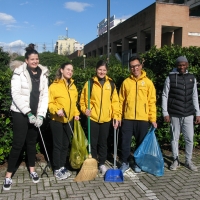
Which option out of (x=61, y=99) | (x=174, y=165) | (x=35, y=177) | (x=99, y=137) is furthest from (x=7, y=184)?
(x=174, y=165)

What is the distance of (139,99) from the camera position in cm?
435

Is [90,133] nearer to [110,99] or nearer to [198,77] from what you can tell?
[110,99]

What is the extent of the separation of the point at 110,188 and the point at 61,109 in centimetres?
142

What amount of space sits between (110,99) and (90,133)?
67cm

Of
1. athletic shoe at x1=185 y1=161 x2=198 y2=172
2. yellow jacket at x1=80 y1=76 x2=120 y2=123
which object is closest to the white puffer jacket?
yellow jacket at x1=80 y1=76 x2=120 y2=123

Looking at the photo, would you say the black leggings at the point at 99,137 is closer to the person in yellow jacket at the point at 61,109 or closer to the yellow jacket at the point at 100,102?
the yellow jacket at the point at 100,102

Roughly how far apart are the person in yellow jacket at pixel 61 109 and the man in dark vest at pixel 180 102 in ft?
5.55

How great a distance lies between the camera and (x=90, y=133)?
4.39 m

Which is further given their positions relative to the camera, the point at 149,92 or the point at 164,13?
the point at 164,13

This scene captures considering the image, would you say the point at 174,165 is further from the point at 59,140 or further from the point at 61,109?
the point at 61,109

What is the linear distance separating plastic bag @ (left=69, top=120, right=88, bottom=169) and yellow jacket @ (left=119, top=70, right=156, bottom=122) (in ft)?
2.71

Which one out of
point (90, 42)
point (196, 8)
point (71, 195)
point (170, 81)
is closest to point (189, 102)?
point (170, 81)

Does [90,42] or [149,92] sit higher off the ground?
[90,42]

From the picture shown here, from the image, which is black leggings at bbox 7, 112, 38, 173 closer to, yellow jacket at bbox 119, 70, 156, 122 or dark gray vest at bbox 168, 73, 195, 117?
yellow jacket at bbox 119, 70, 156, 122
